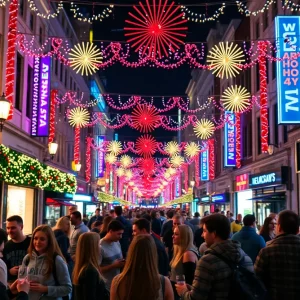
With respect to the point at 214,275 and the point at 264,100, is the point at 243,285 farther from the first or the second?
the point at 264,100

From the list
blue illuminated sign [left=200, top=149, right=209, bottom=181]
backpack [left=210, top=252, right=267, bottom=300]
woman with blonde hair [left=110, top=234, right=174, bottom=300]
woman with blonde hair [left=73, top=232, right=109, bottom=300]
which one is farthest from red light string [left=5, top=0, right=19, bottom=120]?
blue illuminated sign [left=200, top=149, right=209, bottom=181]

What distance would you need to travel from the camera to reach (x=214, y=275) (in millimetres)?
4293

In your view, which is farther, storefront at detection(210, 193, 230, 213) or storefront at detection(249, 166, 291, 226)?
storefront at detection(210, 193, 230, 213)

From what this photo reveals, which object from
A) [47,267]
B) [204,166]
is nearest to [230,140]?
[204,166]

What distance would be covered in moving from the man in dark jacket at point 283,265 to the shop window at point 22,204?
18135mm

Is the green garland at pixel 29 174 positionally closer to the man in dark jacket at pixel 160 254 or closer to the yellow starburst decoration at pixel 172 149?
the man in dark jacket at pixel 160 254

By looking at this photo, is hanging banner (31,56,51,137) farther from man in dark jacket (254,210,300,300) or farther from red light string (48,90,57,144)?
man in dark jacket (254,210,300,300)

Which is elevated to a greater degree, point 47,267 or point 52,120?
point 52,120

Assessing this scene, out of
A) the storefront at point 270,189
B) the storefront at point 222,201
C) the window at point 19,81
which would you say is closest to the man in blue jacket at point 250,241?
the storefront at point 270,189

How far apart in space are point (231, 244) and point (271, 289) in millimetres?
1244

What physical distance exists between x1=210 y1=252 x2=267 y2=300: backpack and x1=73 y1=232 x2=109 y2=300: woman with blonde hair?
196 centimetres

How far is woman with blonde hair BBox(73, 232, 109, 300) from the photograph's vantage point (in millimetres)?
5754

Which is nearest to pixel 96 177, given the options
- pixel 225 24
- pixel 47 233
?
pixel 225 24

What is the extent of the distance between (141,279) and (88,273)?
168cm
